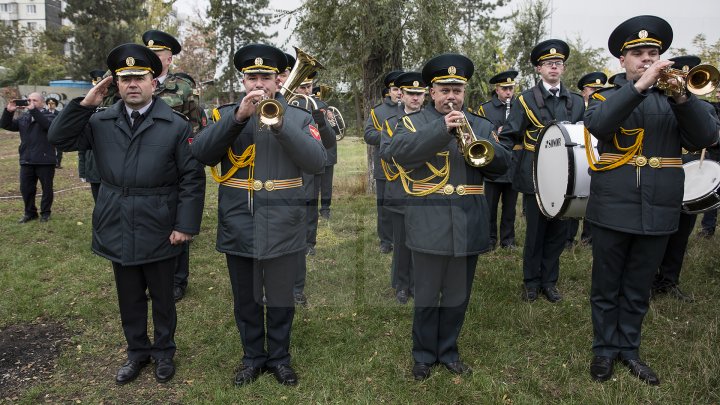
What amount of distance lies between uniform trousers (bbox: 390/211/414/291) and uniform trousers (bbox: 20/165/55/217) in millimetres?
6724

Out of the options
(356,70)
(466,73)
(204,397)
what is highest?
(356,70)

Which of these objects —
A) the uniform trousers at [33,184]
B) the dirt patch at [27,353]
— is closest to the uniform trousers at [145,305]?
the dirt patch at [27,353]

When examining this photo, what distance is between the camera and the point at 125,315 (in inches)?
154

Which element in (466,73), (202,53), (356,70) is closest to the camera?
(466,73)

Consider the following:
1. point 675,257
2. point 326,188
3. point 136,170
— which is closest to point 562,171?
point 675,257

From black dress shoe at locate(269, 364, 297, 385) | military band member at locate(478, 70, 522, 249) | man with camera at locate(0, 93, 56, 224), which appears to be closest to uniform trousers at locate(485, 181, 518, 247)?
military band member at locate(478, 70, 522, 249)

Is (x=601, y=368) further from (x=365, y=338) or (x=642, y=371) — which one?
(x=365, y=338)

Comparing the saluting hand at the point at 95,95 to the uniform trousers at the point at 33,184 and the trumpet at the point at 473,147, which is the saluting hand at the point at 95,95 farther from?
the uniform trousers at the point at 33,184

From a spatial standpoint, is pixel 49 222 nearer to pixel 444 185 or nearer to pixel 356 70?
pixel 356 70

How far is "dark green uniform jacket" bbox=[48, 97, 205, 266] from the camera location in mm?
3611

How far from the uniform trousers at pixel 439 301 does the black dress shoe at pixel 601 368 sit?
1.01 metres

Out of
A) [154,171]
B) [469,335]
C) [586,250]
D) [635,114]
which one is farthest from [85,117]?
[586,250]

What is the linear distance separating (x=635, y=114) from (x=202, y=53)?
3895 centimetres

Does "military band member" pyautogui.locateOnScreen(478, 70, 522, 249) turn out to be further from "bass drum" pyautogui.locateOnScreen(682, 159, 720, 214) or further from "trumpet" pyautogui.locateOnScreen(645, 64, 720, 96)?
"trumpet" pyautogui.locateOnScreen(645, 64, 720, 96)
